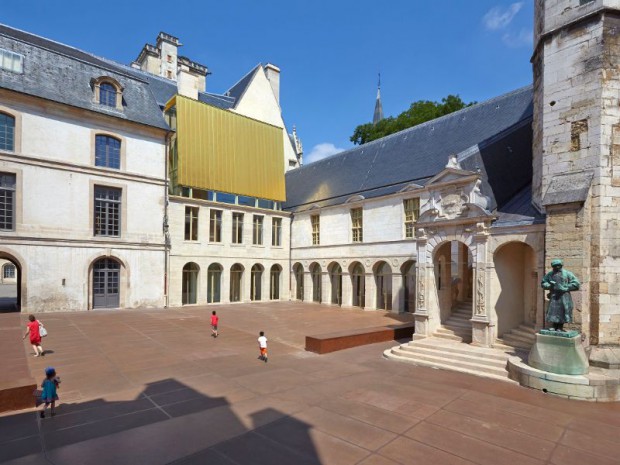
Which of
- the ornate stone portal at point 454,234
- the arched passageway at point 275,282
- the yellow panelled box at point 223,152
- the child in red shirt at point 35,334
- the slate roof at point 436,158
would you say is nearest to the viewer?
the child in red shirt at point 35,334

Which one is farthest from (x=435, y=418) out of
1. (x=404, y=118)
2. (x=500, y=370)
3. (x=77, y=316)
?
(x=404, y=118)

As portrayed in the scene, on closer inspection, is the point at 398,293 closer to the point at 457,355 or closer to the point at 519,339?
the point at 519,339

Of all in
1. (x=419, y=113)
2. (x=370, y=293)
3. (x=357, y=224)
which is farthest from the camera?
(x=419, y=113)

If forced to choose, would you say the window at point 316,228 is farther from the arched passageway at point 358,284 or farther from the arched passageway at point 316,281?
the arched passageway at point 358,284

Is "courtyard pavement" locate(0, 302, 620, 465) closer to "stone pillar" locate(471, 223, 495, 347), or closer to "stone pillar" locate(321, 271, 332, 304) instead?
"stone pillar" locate(471, 223, 495, 347)

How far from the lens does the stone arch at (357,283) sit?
84.0ft

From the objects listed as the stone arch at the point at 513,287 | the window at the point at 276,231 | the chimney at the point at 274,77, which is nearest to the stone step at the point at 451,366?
the stone arch at the point at 513,287

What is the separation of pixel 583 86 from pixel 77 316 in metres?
22.2

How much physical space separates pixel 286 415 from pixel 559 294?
23.3 ft

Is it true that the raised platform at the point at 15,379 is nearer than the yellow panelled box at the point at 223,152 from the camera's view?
Yes

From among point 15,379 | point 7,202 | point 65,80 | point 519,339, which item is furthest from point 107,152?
point 519,339

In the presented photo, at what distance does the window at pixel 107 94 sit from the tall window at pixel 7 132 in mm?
4788

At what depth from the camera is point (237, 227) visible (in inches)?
1097

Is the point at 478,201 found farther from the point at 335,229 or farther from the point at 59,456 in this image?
the point at 335,229
